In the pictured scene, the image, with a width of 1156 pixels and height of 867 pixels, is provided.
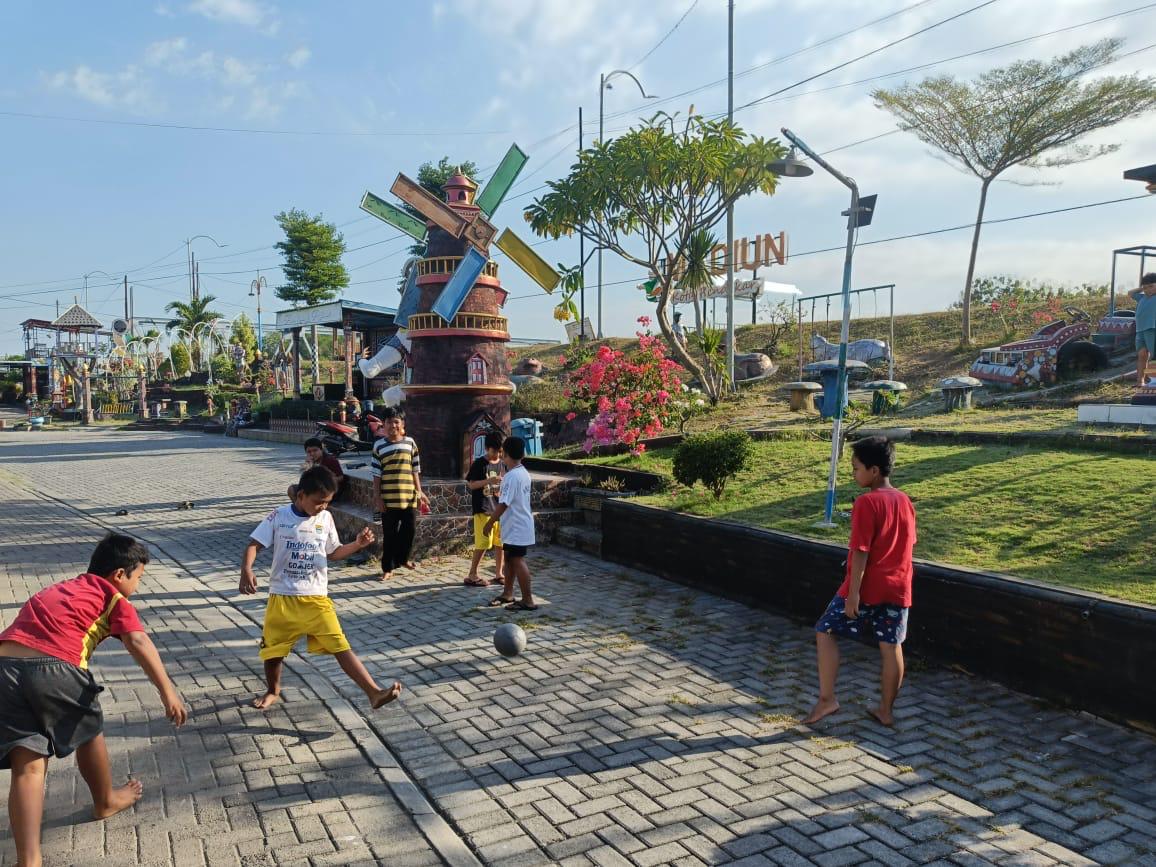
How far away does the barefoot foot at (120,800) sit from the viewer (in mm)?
3887

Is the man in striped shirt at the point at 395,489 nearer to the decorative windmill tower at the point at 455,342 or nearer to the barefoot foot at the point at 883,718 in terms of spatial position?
the decorative windmill tower at the point at 455,342

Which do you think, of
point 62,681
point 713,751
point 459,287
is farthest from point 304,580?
point 459,287

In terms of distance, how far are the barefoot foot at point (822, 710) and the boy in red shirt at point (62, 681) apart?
3466 millimetres

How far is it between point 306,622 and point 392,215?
37.2ft

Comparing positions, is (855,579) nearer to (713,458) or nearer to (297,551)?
(297,551)

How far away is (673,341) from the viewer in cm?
1877

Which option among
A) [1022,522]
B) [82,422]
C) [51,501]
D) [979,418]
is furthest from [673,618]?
[82,422]

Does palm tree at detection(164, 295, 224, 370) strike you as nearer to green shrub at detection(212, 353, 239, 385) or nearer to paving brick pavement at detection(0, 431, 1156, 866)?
green shrub at detection(212, 353, 239, 385)

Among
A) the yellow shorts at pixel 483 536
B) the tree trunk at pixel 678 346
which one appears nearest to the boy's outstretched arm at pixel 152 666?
the yellow shorts at pixel 483 536

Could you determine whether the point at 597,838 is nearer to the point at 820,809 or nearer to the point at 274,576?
the point at 820,809

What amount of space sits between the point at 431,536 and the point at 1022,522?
6.61 meters

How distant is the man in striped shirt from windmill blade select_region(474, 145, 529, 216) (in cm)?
570

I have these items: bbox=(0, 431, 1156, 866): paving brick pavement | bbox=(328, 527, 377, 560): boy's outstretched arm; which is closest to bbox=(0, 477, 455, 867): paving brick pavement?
bbox=(0, 431, 1156, 866): paving brick pavement

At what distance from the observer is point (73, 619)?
142 inches
